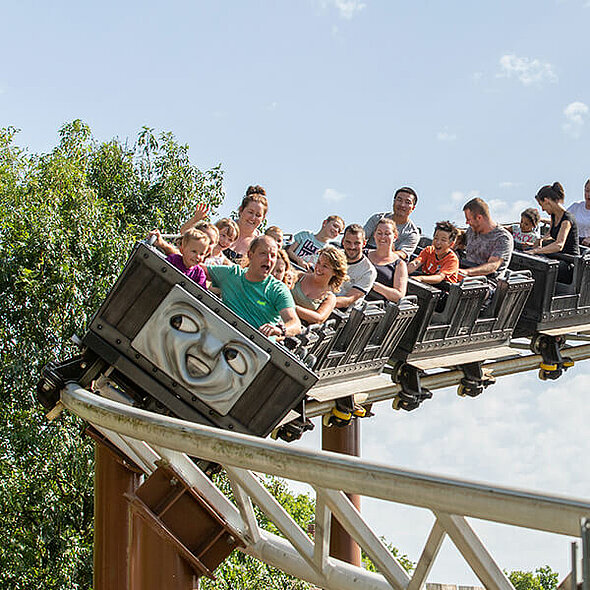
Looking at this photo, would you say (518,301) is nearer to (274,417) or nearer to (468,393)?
(468,393)

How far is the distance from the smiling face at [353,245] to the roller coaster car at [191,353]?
1.33 meters

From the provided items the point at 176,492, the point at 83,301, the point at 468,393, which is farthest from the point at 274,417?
the point at 83,301

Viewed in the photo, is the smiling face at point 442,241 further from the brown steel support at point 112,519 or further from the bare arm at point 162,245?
the brown steel support at point 112,519

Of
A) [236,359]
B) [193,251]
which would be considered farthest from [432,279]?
[236,359]

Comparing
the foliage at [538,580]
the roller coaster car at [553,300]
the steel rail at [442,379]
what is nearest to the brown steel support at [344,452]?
the steel rail at [442,379]

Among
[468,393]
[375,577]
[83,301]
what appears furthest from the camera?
[83,301]

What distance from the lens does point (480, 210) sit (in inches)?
290

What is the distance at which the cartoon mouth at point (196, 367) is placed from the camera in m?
4.99

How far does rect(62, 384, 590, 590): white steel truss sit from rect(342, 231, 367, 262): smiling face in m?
1.98

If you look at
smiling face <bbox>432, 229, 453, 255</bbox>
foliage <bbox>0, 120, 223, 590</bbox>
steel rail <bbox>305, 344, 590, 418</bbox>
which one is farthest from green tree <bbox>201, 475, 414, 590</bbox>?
smiling face <bbox>432, 229, 453, 255</bbox>

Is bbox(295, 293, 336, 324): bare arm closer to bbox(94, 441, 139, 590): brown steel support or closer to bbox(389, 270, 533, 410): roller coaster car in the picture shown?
bbox(389, 270, 533, 410): roller coaster car

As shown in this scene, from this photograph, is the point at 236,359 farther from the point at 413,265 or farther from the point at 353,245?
the point at 413,265

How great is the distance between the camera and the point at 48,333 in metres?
12.1

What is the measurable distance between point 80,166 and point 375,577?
11.3m
